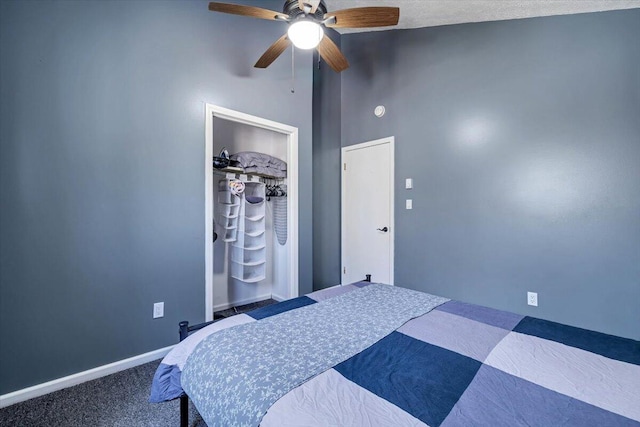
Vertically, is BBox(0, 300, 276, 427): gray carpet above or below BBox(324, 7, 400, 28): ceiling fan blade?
below

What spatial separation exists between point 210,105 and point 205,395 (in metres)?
2.09

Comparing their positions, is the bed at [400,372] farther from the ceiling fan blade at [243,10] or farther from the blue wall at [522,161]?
the ceiling fan blade at [243,10]

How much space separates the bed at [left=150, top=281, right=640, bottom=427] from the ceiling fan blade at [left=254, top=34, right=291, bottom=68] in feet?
5.79

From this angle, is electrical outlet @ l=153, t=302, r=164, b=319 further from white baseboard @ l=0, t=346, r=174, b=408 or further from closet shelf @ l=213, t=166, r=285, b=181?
closet shelf @ l=213, t=166, r=285, b=181

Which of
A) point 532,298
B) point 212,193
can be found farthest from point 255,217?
point 532,298

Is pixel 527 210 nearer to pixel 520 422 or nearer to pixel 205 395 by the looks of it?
pixel 520 422

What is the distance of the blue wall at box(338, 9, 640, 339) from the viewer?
2.04 m

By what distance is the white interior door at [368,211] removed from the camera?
10.6 feet

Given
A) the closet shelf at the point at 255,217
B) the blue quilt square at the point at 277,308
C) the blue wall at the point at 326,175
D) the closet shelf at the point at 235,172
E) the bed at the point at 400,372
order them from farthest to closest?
the blue wall at the point at 326,175, the closet shelf at the point at 255,217, the closet shelf at the point at 235,172, the blue quilt square at the point at 277,308, the bed at the point at 400,372

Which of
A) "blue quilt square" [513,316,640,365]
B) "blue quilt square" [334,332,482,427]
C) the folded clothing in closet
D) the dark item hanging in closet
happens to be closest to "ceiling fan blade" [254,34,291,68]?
the folded clothing in closet

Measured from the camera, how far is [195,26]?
2184mm

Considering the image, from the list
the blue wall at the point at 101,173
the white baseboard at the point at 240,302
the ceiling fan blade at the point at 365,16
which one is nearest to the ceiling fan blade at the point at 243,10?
the ceiling fan blade at the point at 365,16

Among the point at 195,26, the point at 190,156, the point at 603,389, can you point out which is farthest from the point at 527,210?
the point at 195,26

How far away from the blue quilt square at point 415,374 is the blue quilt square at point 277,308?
20.1 inches
